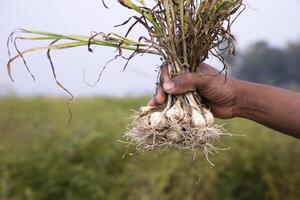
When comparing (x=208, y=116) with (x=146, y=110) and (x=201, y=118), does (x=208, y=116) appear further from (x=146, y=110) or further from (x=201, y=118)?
(x=146, y=110)

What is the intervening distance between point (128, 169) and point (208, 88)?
111 inches

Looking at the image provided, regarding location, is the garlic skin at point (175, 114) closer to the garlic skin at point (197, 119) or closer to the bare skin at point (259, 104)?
the garlic skin at point (197, 119)

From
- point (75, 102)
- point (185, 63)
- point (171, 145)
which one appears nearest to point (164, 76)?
point (185, 63)

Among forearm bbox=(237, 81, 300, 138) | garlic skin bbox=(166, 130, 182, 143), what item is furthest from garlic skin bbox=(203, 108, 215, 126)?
forearm bbox=(237, 81, 300, 138)

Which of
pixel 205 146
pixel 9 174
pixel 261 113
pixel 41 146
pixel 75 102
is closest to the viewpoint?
pixel 205 146

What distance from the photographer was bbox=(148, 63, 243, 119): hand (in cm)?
179

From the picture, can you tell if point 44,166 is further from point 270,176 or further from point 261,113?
point 261,113

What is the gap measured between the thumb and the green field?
234 centimetres

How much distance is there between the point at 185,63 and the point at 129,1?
10.2 inches

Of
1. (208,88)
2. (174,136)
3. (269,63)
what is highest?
(208,88)

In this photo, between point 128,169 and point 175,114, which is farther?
point 128,169

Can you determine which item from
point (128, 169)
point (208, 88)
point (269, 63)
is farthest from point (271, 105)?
point (269, 63)

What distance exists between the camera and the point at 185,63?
180 cm

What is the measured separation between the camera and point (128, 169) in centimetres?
460
